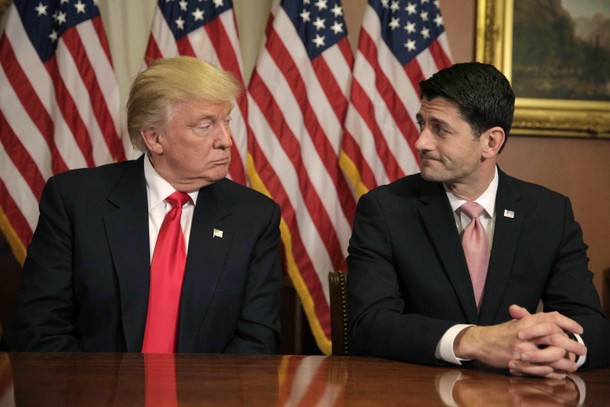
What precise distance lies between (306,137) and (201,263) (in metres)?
1.76

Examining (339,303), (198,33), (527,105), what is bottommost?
(339,303)

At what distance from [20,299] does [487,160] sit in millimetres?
1679

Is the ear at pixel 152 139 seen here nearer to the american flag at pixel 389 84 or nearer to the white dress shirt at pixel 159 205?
the white dress shirt at pixel 159 205

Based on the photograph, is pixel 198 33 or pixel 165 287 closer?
pixel 165 287

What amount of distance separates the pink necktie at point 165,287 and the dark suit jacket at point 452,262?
0.59 metres

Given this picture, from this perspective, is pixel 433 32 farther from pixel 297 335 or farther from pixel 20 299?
pixel 20 299

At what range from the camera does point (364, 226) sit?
279 centimetres

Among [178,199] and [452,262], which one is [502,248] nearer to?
[452,262]

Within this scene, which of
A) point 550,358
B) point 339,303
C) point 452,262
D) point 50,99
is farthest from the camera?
point 50,99

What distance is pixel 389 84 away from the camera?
442 cm

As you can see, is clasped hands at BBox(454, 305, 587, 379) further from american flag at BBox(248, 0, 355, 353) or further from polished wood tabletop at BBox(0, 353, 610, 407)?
american flag at BBox(248, 0, 355, 353)

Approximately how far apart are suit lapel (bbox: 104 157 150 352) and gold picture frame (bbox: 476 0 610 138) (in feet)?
8.71

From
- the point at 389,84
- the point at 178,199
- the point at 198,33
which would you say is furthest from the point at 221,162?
the point at 389,84

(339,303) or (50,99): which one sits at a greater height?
Result: (50,99)
